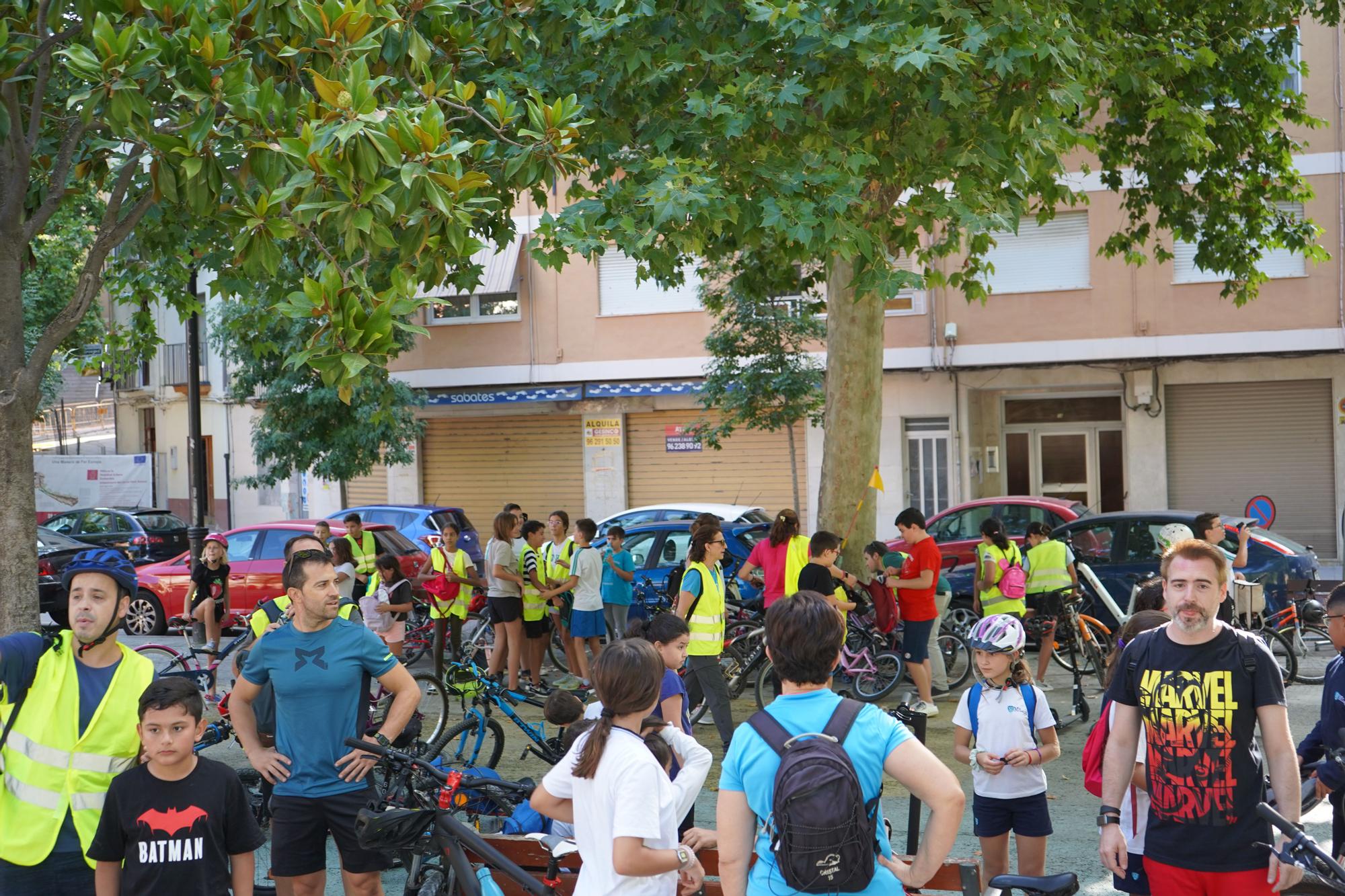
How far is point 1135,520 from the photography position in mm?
13383

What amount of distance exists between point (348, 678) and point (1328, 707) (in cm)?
365

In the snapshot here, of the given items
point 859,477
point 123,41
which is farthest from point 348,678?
point 859,477

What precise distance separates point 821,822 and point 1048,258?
2014cm

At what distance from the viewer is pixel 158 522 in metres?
22.9

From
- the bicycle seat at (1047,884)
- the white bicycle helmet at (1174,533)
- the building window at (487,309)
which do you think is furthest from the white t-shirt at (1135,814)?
the building window at (487,309)

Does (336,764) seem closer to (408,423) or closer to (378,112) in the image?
(378,112)

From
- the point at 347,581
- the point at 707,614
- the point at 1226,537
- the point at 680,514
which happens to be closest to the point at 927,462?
the point at 680,514

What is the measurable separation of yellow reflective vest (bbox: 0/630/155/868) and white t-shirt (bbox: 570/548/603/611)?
7649 mm

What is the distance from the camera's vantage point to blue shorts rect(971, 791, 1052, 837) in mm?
4992

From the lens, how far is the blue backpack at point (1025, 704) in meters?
5.10

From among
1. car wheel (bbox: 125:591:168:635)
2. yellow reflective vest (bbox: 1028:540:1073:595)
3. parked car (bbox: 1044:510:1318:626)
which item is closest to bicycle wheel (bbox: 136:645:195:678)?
car wheel (bbox: 125:591:168:635)

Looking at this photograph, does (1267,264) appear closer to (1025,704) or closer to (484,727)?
(484,727)

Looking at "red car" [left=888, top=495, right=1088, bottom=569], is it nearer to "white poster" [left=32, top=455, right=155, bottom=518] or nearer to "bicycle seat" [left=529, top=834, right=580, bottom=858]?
"bicycle seat" [left=529, top=834, right=580, bottom=858]

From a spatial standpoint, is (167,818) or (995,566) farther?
(995,566)
